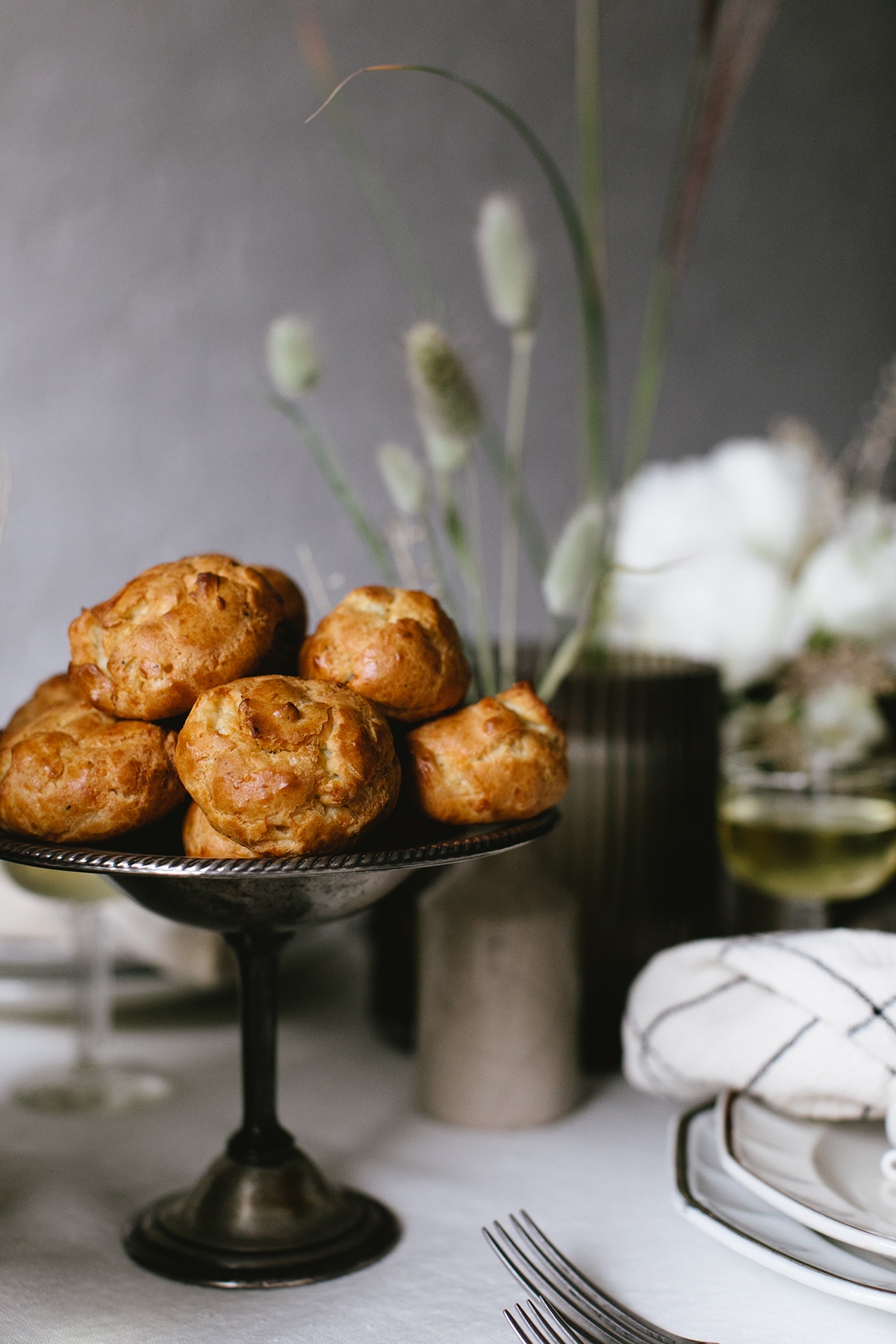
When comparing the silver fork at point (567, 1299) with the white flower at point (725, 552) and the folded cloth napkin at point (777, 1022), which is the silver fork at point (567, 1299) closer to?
the folded cloth napkin at point (777, 1022)

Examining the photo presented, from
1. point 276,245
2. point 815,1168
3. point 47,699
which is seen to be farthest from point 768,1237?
point 276,245

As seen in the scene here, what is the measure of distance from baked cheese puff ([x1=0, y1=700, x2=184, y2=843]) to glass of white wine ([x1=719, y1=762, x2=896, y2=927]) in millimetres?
465

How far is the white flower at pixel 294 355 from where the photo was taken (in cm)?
72

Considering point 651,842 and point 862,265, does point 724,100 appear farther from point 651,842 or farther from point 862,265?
point 862,265

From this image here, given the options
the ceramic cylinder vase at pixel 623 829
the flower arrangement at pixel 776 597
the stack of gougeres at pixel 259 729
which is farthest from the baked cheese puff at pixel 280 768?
the flower arrangement at pixel 776 597

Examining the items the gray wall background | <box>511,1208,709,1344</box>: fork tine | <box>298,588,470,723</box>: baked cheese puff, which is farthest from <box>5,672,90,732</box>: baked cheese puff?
the gray wall background


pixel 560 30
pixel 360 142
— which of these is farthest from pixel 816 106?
pixel 360 142

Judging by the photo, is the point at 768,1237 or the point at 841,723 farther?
the point at 841,723

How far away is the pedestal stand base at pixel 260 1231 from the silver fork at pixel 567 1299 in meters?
0.07

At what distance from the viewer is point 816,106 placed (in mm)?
1728

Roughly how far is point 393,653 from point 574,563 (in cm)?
17

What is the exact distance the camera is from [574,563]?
2.25 feet

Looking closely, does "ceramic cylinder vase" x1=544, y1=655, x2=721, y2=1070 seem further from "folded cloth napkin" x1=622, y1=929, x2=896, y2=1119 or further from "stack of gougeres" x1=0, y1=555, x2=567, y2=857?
"stack of gougeres" x1=0, y1=555, x2=567, y2=857

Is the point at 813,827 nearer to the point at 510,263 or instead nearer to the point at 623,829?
the point at 623,829
